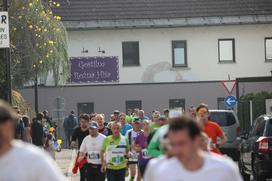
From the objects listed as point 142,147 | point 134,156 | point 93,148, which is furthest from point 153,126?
point 134,156

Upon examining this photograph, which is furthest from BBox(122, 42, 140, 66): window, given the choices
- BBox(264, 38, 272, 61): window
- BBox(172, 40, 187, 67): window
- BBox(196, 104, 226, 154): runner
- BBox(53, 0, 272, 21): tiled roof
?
BBox(196, 104, 226, 154): runner

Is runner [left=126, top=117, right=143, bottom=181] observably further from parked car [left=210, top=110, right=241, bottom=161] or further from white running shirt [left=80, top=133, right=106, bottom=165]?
parked car [left=210, top=110, right=241, bottom=161]

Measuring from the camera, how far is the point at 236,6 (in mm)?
42906

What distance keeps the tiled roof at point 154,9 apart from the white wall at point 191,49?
75cm

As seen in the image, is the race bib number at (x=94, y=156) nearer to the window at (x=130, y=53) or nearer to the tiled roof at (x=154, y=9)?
the tiled roof at (x=154, y=9)

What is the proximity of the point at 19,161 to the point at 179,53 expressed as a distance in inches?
1485

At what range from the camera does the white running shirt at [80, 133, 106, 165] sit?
14.5 meters

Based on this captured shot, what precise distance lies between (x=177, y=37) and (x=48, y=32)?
1675 centimetres

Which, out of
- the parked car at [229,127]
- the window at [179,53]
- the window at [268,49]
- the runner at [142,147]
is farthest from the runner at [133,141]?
the window at [268,49]

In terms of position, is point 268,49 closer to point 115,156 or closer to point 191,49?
point 191,49

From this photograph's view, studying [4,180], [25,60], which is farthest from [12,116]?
[25,60]

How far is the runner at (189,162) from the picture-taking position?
17.6 ft

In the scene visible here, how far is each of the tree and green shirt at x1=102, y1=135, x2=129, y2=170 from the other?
399 inches

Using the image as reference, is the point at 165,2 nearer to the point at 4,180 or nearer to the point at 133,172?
the point at 133,172
